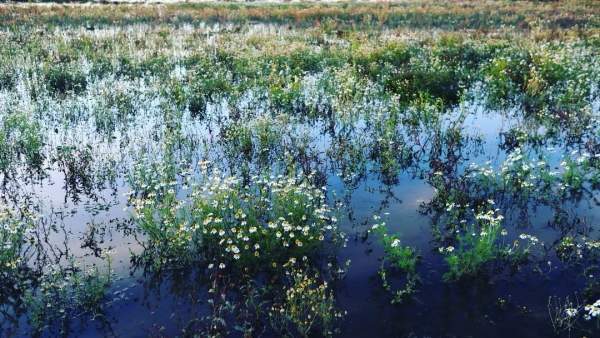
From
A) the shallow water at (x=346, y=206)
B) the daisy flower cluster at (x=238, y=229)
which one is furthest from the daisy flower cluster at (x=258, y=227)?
the shallow water at (x=346, y=206)

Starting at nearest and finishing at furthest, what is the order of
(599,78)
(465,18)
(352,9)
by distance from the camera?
(599,78) → (465,18) → (352,9)

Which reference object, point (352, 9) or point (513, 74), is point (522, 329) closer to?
point (513, 74)

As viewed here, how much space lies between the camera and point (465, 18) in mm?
37281

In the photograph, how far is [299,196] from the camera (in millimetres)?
8461

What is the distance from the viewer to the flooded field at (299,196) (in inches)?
280

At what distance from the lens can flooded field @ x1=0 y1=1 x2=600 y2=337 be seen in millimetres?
7105

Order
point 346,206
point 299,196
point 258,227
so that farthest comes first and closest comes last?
point 346,206 < point 299,196 < point 258,227

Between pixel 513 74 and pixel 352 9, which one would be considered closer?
pixel 513 74

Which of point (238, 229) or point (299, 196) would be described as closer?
point (238, 229)

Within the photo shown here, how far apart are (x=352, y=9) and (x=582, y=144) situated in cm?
3110

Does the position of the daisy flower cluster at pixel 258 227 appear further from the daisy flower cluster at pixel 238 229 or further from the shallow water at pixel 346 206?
the shallow water at pixel 346 206

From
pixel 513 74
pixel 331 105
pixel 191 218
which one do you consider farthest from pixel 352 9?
pixel 191 218

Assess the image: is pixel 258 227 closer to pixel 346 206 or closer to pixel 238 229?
pixel 238 229

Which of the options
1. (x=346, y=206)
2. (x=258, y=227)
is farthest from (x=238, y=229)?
(x=346, y=206)
